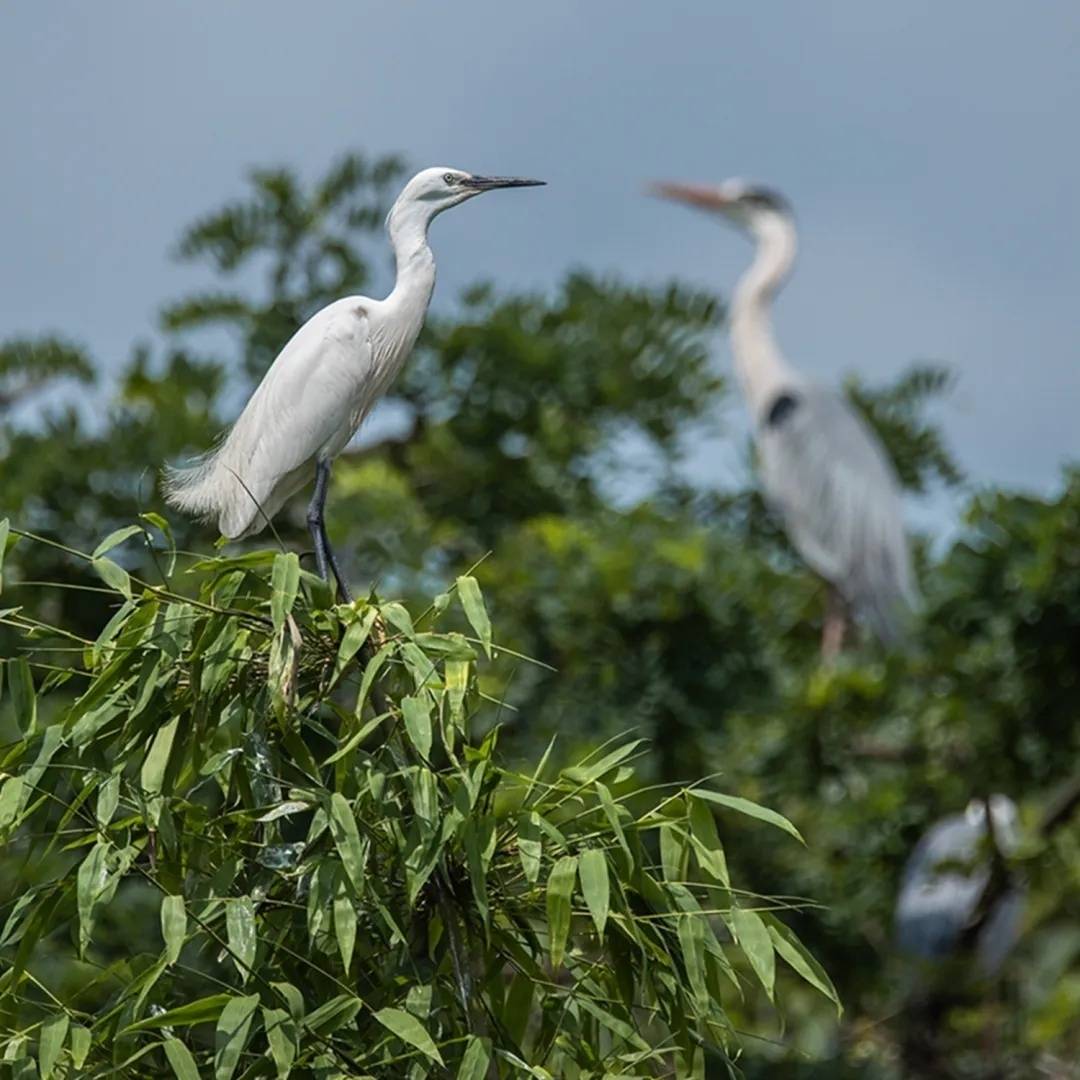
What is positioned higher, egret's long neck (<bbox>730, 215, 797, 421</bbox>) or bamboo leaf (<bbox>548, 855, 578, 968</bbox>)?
bamboo leaf (<bbox>548, 855, 578, 968</bbox>)

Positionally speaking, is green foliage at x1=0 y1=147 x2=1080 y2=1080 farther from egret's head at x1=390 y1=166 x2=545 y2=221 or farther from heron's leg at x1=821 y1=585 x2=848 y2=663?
egret's head at x1=390 y1=166 x2=545 y2=221

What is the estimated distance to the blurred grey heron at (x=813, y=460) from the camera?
713 cm

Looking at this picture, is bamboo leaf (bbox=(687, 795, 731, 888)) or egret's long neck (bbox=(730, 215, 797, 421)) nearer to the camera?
bamboo leaf (bbox=(687, 795, 731, 888))

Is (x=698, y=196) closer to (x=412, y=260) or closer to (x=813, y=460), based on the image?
(x=813, y=460)

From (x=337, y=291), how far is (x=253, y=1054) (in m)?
3.81

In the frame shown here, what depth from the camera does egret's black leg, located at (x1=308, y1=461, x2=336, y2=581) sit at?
2.42 meters

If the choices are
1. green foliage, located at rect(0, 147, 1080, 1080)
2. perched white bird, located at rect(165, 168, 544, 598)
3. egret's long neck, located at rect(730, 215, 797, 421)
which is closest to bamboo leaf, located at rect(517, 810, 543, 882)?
perched white bird, located at rect(165, 168, 544, 598)

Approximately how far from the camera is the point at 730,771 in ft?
16.6

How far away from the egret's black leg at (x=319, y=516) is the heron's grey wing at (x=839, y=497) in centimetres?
439

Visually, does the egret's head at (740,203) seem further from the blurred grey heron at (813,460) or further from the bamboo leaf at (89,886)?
the bamboo leaf at (89,886)

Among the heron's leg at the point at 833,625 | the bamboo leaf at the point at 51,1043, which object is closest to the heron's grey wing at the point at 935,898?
the heron's leg at the point at 833,625

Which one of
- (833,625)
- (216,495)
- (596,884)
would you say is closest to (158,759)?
(596,884)

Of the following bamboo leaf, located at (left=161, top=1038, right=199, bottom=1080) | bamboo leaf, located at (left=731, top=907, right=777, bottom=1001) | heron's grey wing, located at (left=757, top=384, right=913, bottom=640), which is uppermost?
bamboo leaf, located at (left=731, top=907, right=777, bottom=1001)

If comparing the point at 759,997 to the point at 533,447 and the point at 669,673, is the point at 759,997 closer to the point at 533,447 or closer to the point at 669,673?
the point at 669,673
